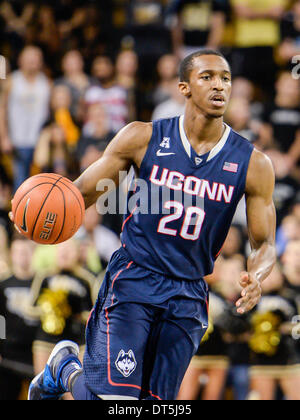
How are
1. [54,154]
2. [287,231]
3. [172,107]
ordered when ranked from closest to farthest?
1. [287,231]
2. [54,154]
3. [172,107]

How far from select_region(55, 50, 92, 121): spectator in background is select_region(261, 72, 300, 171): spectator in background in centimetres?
226

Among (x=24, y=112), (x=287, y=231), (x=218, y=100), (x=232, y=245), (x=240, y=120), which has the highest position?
(x=24, y=112)

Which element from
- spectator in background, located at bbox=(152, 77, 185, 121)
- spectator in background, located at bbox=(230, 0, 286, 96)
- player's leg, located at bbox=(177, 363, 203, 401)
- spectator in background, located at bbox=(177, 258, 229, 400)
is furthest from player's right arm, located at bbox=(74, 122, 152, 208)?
spectator in background, located at bbox=(230, 0, 286, 96)

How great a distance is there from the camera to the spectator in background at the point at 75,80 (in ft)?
27.8

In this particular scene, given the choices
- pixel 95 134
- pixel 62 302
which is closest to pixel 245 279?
pixel 62 302

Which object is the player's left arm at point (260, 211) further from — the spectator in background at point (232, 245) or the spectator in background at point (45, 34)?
the spectator in background at point (45, 34)

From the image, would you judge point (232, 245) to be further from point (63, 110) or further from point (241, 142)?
point (63, 110)

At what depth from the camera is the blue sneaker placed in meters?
4.35

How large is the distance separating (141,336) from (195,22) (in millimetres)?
6682

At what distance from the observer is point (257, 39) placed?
955 cm

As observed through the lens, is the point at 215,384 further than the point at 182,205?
Yes

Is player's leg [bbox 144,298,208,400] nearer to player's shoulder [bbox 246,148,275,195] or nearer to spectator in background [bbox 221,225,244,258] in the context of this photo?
player's shoulder [bbox 246,148,275,195]

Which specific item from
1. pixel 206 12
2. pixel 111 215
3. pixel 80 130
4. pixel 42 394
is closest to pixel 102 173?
pixel 42 394

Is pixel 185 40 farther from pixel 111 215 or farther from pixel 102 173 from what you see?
pixel 102 173
